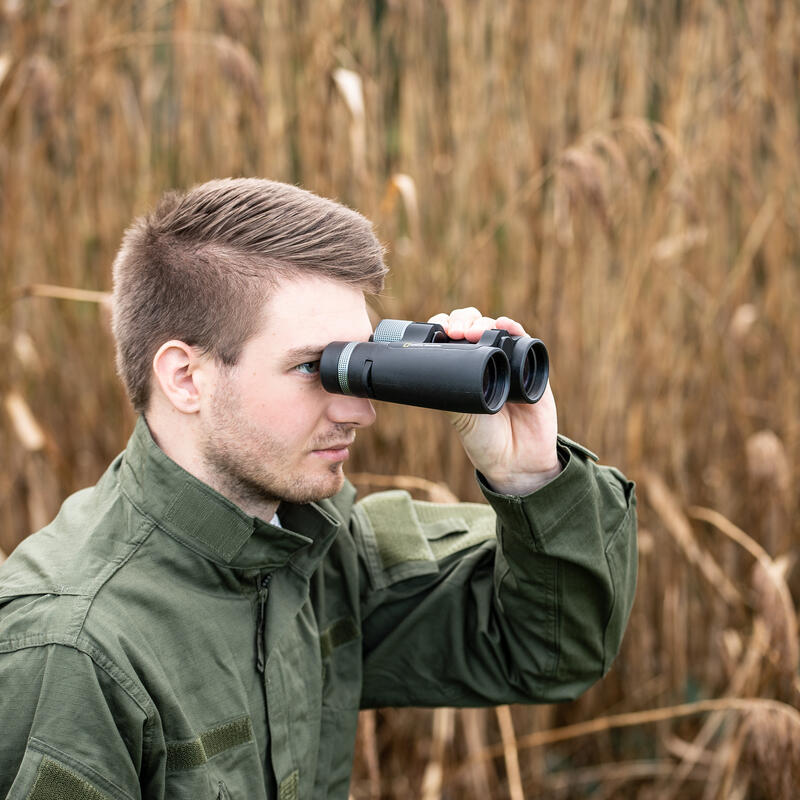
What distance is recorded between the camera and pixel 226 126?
2.01 m

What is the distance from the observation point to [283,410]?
3.91 ft

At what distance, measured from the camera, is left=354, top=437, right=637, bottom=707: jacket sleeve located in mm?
1310

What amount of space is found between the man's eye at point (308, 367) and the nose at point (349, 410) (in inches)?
1.5

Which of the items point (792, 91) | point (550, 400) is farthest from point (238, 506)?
point (792, 91)

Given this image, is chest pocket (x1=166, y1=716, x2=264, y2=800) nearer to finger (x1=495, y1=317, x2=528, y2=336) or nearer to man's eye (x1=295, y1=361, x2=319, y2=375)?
man's eye (x1=295, y1=361, x2=319, y2=375)

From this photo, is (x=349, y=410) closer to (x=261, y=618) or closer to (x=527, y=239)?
(x=261, y=618)

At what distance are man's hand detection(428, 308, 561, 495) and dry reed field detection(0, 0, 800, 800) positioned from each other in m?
0.55

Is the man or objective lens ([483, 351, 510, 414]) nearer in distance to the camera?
the man

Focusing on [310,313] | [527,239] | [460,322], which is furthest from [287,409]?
[527,239]

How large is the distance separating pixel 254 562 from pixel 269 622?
91mm

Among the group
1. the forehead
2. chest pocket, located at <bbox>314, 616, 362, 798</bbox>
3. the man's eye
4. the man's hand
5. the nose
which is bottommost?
chest pocket, located at <bbox>314, 616, 362, 798</bbox>

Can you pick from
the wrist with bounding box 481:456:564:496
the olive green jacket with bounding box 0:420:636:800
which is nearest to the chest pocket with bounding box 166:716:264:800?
the olive green jacket with bounding box 0:420:636:800

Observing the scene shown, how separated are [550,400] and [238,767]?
615 mm

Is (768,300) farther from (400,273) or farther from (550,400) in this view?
(550,400)
